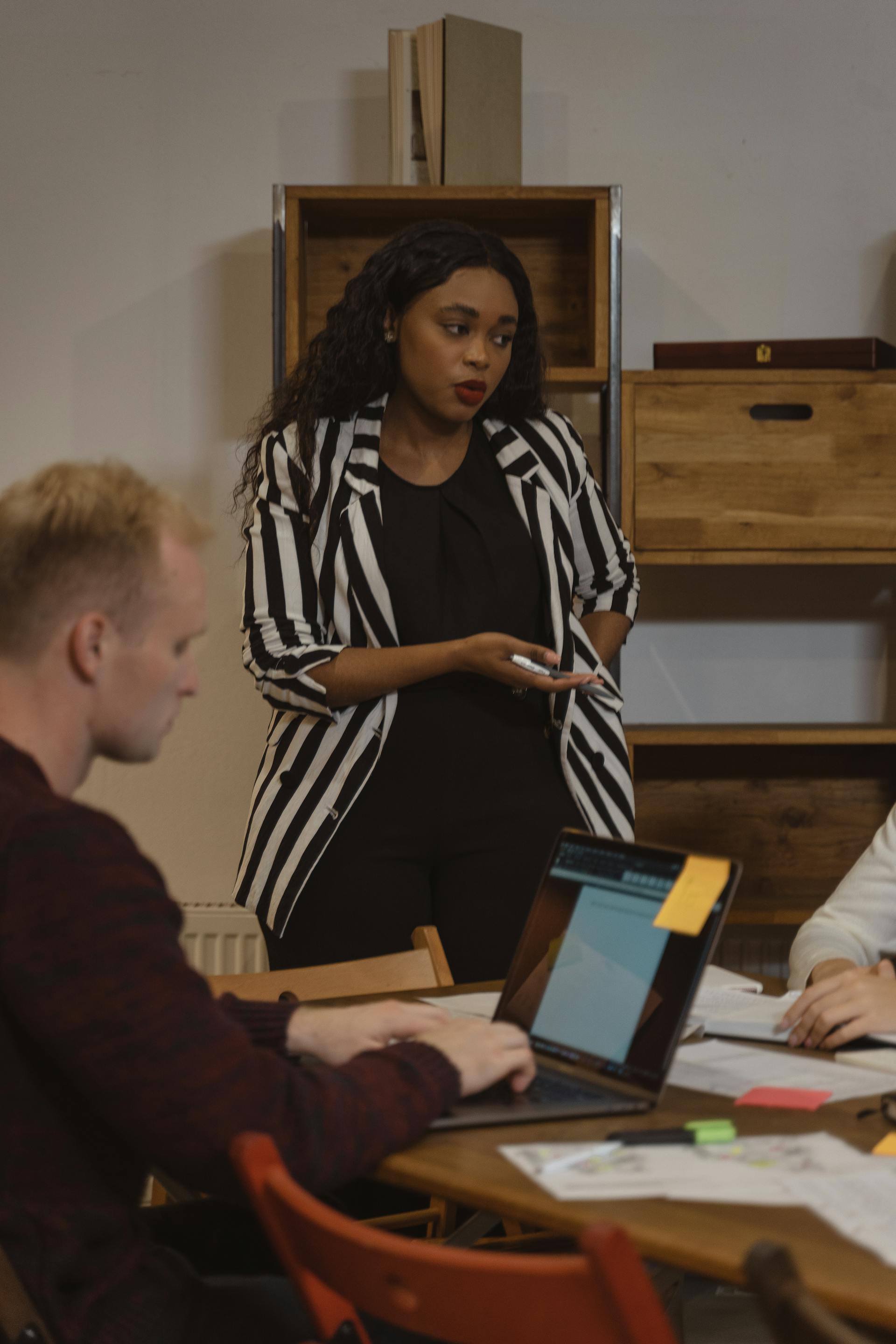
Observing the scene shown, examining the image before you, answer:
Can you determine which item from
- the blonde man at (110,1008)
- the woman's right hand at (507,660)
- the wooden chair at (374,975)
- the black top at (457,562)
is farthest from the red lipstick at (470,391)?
the blonde man at (110,1008)

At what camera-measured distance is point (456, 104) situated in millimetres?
2777

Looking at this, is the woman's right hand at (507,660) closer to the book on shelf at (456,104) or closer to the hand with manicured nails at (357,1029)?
the hand with manicured nails at (357,1029)

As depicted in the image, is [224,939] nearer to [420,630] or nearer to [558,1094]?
[420,630]

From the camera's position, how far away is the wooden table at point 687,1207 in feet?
2.65

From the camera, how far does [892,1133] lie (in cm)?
105

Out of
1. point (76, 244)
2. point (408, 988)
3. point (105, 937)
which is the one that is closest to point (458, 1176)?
point (105, 937)

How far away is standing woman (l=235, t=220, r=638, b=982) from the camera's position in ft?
6.40

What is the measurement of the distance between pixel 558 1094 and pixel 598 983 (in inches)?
4.3

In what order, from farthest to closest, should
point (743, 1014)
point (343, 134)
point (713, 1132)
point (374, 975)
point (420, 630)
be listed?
point (343, 134)
point (420, 630)
point (374, 975)
point (743, 1014)
point (713, 1132)

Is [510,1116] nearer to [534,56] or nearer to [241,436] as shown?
[241,436]

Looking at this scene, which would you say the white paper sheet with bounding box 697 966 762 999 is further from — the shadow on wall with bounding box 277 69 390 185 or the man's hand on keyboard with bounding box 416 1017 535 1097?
the shadow on wall with bounding box 277 69 390 185

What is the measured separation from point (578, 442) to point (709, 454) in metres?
0.57

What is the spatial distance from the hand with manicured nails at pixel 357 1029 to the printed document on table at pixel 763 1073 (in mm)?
232

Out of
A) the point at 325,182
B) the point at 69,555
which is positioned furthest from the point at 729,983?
the point at 325,182
